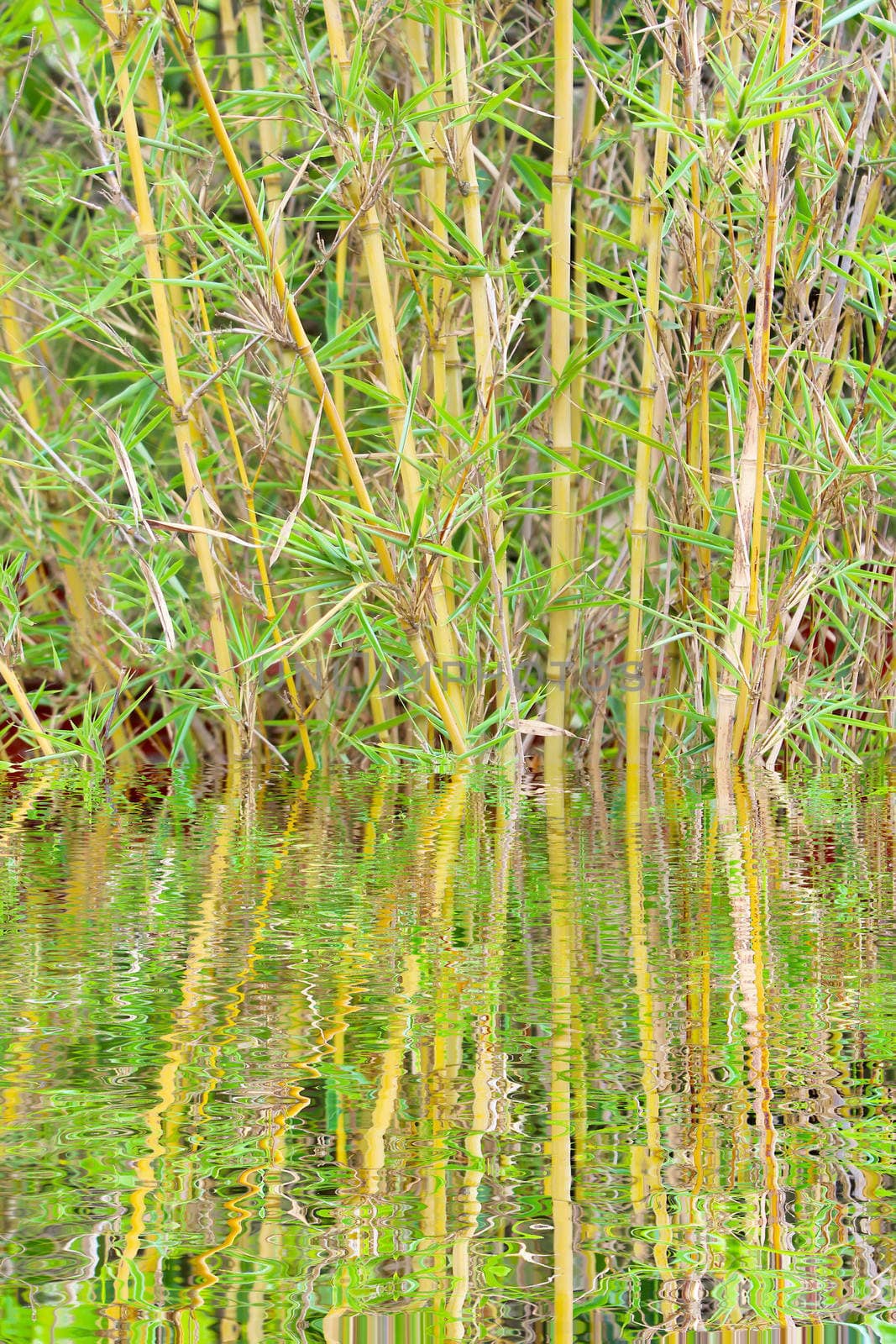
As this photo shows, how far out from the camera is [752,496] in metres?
1.26

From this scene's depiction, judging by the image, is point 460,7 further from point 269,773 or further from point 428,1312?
point 428,1312

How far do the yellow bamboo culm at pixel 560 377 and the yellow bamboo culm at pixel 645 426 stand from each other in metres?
0.07

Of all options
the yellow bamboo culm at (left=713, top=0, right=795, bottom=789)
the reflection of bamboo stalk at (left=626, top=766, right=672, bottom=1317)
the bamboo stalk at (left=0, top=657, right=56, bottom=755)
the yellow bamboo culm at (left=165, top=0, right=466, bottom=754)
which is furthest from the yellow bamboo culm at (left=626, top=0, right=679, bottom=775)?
the reflection of bamboo stalk at (left=626, top=766, right=672, bottom=1317)

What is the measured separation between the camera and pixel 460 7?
1.26 meters

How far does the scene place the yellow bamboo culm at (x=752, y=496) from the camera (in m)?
1.17

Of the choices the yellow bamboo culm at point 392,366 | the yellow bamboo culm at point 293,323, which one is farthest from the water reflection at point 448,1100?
the yellow bamboo culm at point 392,366

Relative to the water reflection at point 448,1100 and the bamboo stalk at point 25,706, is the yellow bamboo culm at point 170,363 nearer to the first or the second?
the bamboo stalk at point 25,706

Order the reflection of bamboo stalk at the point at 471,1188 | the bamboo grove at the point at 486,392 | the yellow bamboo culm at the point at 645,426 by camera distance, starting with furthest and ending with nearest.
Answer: the yellow bamboo culm at the point at 645,426
the bamboo grove at the point at 486,392
the reflection of bamboo stalk at the point at 471,1188

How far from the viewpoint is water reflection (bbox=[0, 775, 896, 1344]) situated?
28cm

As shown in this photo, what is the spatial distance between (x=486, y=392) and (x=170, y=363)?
33 cm

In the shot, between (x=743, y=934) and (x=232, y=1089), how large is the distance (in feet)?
0.93

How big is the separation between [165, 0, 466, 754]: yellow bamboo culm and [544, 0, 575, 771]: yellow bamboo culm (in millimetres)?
129

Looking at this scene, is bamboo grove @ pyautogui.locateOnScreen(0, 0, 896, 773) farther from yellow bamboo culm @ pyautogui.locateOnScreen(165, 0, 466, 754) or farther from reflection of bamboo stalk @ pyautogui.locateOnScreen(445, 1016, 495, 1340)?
reflection of bamboo stalk @ pyautogui.locateOnScreen(445, 1016, 495, 1340)

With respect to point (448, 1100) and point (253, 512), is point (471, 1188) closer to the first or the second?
point (448, 1100)
